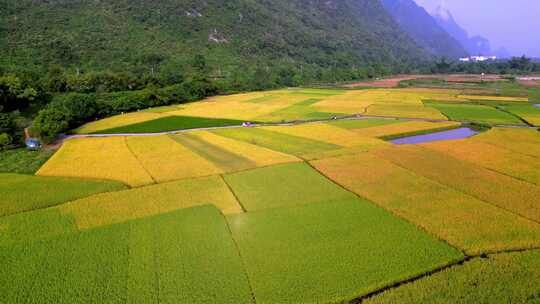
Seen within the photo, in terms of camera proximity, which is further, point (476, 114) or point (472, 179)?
point (476, 114)

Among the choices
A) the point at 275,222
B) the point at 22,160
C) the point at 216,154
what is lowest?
the point at 275,222

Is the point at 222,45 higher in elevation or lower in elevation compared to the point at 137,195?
higher

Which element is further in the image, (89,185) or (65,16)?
(65,16)

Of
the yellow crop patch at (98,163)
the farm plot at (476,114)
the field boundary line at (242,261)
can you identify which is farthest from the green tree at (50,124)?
the farm plot at (476,114)

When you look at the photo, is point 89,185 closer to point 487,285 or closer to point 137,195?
point 137,195

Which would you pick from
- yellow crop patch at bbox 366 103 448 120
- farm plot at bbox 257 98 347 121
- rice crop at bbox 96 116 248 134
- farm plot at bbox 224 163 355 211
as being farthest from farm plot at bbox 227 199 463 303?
yellow crop patch at bbox 366 103 448 120

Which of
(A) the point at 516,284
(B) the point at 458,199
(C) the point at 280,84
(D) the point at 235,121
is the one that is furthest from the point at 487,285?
(C) the point at 280,84

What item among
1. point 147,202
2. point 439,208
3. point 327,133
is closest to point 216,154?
point 147,202

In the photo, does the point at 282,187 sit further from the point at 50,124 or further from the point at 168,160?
the point at 50,124
